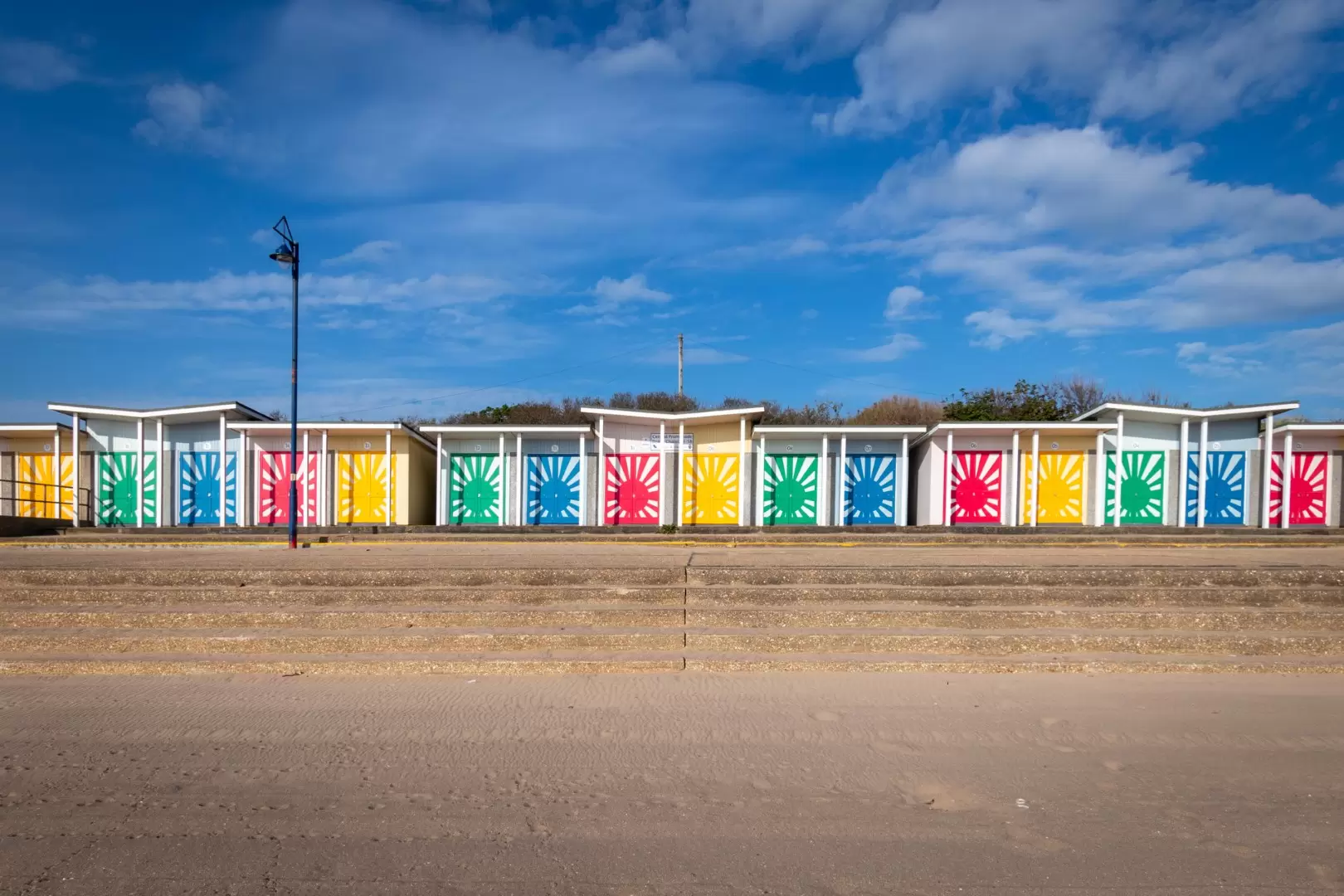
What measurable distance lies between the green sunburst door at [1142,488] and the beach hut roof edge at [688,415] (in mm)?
9545

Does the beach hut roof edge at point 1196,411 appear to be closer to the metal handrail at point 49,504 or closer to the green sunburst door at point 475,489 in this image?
the green sunburst door at point 475,489

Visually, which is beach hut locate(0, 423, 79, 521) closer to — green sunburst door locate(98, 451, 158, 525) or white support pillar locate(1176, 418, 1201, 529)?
Answer: green sunburst door locate(98, 451, 158, 525)

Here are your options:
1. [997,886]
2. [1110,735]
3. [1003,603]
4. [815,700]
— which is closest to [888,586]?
[1003,603]

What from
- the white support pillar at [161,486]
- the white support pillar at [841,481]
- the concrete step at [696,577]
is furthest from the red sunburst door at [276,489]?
the concrete step at [696,577]

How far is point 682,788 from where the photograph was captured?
4.46 metres

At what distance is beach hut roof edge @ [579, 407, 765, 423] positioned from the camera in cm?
2150

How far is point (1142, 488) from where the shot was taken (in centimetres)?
2081

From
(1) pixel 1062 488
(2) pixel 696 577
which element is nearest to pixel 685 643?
(2) pixel 696 577

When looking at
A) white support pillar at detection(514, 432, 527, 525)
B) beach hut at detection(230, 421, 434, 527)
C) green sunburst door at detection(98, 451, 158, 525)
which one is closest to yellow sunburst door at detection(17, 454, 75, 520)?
green sunburst door at detection(98, 451, 158, 525)

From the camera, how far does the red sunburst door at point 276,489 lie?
72.8ft

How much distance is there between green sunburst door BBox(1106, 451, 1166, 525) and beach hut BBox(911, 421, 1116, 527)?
1.57 feet

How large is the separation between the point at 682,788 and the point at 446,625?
11.4 ft

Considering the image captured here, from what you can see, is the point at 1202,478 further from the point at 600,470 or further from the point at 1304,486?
the point at 600,470

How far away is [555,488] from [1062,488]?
13.7 m
